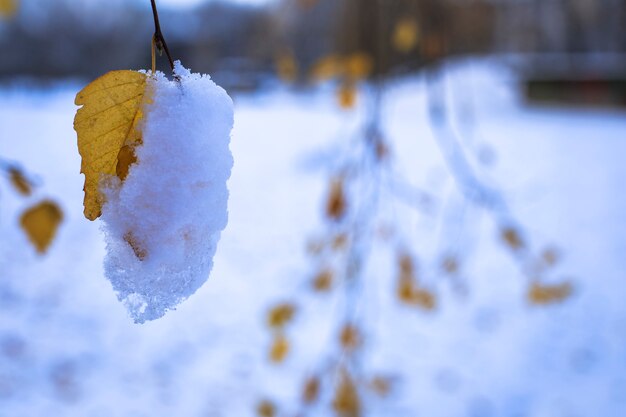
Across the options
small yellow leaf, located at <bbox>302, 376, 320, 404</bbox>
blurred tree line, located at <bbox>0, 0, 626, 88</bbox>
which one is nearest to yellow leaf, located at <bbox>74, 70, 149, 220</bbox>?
small yellow leaf, located at <bbox>302, 376, 320, 404</bbox>

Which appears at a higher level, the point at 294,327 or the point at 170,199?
the point at 170,199

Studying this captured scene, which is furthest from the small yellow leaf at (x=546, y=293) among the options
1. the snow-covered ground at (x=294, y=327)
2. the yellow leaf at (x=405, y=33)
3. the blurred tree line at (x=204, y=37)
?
the blurred tree line at (x=204, y=37)

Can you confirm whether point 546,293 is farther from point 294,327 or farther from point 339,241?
point 294,327

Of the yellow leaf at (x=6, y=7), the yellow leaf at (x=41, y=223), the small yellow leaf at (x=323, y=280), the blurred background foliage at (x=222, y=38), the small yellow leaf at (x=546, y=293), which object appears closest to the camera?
the yellow leaf at (x=41, y=223)

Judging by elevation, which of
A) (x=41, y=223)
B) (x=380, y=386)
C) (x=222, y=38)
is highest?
(x=222, y=38)

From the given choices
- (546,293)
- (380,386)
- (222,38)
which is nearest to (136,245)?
(546,293)

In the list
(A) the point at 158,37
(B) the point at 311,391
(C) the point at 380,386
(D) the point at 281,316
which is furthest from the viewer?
(C) the point at 380,386

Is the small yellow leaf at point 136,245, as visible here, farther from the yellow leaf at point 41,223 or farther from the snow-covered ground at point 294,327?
the snow-covered ground at point 294,327
